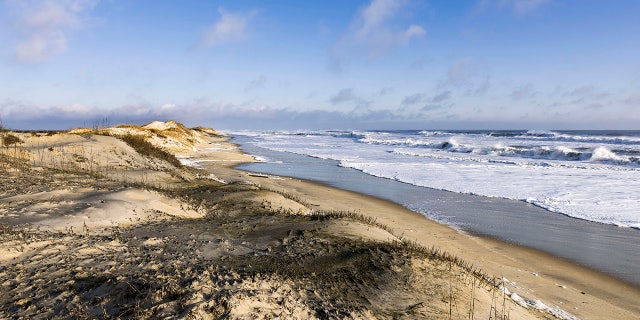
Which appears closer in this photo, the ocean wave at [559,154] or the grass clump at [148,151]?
the grass clump at [148,151]

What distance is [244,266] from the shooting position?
19.0ft

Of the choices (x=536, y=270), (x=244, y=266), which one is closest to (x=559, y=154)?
(x=536, y=270)

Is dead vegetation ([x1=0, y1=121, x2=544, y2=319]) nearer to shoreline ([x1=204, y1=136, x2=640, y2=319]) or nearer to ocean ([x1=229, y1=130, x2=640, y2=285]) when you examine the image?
shoreline ([x1=204, y1=136, x2=640, y2=319])

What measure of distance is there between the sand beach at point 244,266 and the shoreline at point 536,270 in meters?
0.04

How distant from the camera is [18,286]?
4852mm

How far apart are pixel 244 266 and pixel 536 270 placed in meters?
6.39

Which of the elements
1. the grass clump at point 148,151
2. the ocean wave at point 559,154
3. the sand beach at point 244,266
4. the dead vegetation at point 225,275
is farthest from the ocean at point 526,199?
the grass clump at point 148,151

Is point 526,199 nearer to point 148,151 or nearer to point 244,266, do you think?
point 244,266

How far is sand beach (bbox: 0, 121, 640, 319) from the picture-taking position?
14.8 feet

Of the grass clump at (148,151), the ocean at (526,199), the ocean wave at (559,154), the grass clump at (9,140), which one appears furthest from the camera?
the ocean wave at (559,154)

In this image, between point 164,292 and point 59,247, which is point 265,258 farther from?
point 59,247

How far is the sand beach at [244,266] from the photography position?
4.52m

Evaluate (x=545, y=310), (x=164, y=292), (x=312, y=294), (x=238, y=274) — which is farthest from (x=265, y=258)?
(x=545, y=310)

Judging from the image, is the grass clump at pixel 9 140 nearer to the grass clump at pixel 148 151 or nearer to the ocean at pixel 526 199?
the grass clump at pixel 148 151
